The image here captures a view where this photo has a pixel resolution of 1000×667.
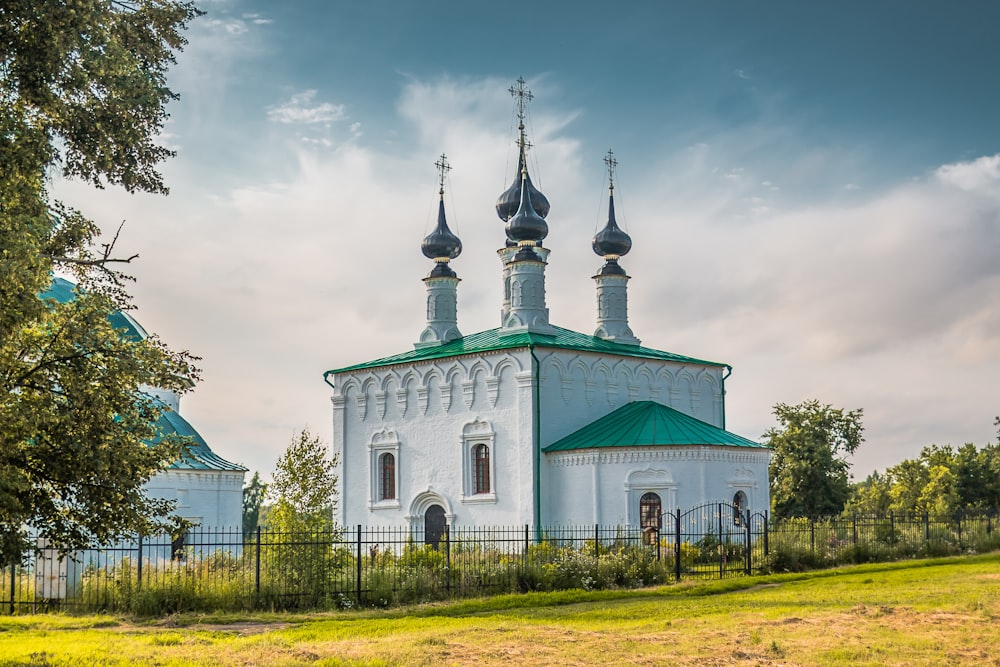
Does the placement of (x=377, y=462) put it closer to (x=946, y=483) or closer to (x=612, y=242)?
(x=612, y=242)

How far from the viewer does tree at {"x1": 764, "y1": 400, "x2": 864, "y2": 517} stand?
36312 millimetres

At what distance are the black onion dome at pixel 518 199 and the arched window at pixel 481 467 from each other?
26.4 ft

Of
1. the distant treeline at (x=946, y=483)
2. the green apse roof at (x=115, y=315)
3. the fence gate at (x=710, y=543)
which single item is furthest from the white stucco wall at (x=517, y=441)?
the distant treeline at (x=946, y=483)

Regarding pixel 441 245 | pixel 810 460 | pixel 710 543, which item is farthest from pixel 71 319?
pixel 810 460

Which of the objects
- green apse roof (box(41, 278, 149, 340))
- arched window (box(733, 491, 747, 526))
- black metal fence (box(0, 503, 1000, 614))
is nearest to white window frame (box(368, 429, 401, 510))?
green apse roof (box(41, 278, 149, 340))

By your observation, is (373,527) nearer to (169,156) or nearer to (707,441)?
(707,441)

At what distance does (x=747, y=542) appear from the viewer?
20.3 meters

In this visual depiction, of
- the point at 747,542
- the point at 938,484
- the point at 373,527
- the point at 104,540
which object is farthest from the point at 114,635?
the point at 938,484

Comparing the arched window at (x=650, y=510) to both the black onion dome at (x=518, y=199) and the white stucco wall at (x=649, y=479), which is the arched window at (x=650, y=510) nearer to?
the white stucco wall at (x=649, y=479)

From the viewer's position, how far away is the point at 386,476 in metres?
30.0

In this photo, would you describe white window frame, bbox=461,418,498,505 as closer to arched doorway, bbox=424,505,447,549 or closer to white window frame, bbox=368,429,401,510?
arched doorway, bbox=424,505,447,549

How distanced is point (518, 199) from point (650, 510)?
37.6 ft

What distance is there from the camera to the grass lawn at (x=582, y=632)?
1030cm

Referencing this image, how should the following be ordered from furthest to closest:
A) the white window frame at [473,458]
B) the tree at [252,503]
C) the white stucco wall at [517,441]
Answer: the tree at [252,503] < the white window frame at [473,458] < the white stucco wall at [517,441]
